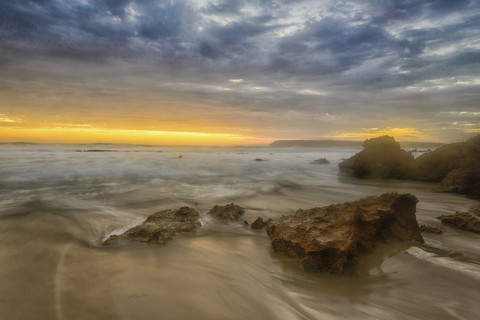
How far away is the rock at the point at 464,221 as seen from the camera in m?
4.02

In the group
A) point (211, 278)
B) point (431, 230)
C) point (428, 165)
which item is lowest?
point (211, 278)

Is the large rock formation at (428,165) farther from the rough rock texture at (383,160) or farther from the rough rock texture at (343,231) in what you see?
the rough rock texture at (343,231)

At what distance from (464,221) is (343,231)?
282 centimetres

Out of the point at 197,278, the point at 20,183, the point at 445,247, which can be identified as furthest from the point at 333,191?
the point at 20,183

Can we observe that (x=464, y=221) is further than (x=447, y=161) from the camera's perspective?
No

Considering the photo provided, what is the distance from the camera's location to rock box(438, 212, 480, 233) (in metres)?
4.02

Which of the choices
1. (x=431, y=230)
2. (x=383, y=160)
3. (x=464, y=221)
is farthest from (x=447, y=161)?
(x=431, y=230)

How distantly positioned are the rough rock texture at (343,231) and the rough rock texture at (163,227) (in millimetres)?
1453

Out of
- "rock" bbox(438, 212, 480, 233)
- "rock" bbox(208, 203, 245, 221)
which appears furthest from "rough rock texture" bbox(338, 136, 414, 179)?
"rock" bbox(208, 203, 245, 221)

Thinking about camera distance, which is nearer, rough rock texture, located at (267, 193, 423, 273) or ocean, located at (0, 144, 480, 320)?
ocean, located at (0, 144, 480, 320)

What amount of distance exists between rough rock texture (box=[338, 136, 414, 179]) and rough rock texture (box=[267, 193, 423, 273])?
7.70 meters

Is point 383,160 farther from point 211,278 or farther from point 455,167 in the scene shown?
point 211,278

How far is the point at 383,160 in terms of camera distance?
10.7m

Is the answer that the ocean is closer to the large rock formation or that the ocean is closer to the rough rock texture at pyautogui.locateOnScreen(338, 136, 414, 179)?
the large rock formation
